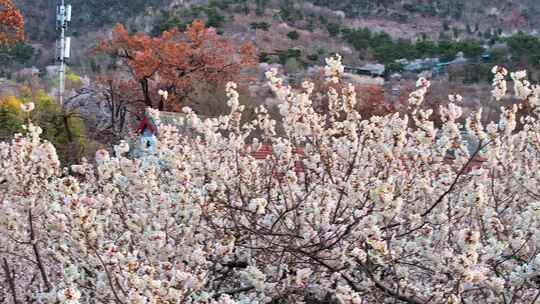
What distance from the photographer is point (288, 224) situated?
419cm

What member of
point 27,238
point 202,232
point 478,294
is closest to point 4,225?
point 27,238

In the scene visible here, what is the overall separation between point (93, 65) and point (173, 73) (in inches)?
808

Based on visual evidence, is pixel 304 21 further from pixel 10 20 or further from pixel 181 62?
pixel 10 20

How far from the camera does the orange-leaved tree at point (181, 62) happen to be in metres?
26.6

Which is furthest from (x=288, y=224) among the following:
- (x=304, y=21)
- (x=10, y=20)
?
(x=304, y=21)

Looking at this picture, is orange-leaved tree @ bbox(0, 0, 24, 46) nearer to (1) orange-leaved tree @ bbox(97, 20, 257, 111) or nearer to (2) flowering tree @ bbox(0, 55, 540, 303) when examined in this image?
(1) orange-leaved tree @ bbox(97, 20, 257, 111)

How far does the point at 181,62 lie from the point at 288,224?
23528 mm

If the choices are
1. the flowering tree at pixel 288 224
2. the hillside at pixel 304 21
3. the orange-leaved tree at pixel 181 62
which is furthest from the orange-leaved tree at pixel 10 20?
the hillside at pixel 304 21

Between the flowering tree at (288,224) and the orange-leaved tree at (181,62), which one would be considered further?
the orange-leaved tree at (181,62)

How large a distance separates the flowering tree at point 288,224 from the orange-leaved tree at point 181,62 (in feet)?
67.3

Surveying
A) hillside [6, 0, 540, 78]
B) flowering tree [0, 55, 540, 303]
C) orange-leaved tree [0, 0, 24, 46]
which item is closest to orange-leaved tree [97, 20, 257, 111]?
orange-leaved tree [0, 0, 24, 46]

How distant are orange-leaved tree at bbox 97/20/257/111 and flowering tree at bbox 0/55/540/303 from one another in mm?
20524

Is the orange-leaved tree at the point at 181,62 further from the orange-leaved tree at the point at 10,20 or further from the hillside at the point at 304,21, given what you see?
the hillside at the point at 304,21

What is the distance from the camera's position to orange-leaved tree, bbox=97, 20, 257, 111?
2658 centimetres
